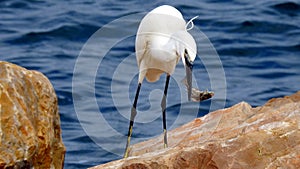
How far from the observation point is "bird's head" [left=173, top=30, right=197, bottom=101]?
22.2ft

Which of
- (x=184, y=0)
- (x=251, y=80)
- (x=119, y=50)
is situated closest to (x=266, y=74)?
(x=251, y=80)

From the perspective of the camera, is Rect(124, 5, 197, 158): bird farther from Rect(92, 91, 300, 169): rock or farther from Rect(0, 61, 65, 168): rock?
Rect(92, 91, 300, 169): rock

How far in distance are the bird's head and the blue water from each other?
234cm

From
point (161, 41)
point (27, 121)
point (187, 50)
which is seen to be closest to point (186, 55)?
point (187, 50)

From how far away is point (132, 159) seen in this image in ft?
19.2

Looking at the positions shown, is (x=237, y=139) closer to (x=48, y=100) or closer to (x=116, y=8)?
(x=48, y=100)

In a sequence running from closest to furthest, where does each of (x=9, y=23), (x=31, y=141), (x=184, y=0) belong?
(x=31, y=141) < (x=9, y=23) < (x=184, y=0)

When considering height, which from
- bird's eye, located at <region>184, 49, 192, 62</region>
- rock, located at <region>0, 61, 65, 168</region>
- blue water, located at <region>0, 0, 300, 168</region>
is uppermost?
bird's eye, located at <region>184, 49, 192, 62</region>

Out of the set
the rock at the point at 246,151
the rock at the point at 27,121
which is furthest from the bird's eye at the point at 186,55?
the rock at the point at 27,121

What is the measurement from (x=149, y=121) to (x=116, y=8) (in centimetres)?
539

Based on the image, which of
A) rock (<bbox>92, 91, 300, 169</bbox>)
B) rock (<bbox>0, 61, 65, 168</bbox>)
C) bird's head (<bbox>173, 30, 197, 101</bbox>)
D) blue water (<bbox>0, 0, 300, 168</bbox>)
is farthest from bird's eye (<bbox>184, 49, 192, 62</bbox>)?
blue water (<bbox>0, 0, 300, 168</bbox>)

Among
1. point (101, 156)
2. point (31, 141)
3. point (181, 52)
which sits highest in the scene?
point (181, 52)

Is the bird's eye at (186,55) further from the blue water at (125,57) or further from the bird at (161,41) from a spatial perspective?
the blue water at (125,57)

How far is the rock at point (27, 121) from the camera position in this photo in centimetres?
600
